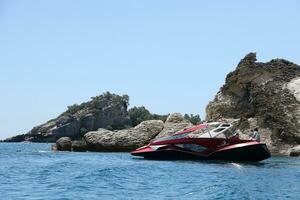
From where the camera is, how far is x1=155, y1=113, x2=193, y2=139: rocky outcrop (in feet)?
206

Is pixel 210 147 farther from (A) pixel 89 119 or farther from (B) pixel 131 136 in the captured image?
(A) pixel 89 119

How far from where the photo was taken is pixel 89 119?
509 ft

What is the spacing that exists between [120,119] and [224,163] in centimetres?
11193

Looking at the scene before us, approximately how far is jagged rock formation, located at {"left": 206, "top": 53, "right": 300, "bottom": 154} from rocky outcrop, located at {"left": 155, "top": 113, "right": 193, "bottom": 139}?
690 centimetres

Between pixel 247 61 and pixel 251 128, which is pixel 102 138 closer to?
pixel 251 128

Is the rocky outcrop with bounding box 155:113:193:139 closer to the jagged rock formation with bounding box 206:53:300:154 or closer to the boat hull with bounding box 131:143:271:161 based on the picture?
the jagged rock formation with bounding box 206:53:300:154

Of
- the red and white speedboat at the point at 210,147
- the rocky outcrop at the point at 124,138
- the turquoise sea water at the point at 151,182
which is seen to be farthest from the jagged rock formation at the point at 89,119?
the turquoise sea water at the point at 151,182

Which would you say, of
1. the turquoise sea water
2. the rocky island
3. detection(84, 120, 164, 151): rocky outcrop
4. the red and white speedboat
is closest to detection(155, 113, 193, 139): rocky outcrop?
the rocky island

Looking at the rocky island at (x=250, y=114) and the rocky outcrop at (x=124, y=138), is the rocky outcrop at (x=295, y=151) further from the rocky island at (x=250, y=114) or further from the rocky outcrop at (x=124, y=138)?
the rocky outcrop at (x=124, y=138)

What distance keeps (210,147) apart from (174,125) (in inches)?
778

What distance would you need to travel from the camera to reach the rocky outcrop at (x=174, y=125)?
6269 centimetres

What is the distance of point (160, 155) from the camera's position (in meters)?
46.5

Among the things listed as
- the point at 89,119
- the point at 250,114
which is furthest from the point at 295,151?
the point at 89,119

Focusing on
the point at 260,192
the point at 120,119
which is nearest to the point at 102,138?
the point at 260,192
